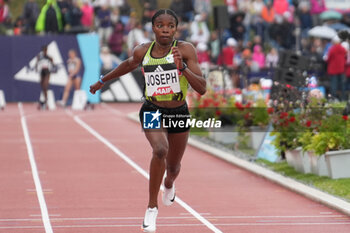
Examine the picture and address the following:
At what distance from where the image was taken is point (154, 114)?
9.08m

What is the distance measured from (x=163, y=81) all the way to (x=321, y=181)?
5.30 metres

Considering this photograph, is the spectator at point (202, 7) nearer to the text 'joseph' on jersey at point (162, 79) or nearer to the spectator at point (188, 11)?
the spectator at point (188, 11)

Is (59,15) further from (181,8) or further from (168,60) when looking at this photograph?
(168,60)

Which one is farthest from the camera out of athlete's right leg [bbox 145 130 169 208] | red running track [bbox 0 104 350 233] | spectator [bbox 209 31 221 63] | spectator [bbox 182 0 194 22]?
spectator [bbox 182 0 194 22]

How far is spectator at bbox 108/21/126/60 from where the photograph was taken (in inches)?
1366

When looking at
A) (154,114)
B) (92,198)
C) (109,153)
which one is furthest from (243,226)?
(109,153)

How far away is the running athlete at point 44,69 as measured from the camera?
101 feet

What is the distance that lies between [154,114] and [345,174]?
5.28 meters

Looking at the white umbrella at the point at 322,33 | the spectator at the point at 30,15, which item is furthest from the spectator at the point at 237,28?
the spectator at the point at 30,15

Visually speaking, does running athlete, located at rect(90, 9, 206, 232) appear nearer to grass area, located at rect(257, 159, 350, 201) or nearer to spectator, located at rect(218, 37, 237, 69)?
grass area, located at rect(257, 159, 350, 201)

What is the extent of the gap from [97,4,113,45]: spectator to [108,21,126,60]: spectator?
347 millimetres

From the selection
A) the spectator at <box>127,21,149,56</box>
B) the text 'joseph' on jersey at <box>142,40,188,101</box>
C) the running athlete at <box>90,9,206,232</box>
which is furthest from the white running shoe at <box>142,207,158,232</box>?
the spectator at <box>127,21,149,56</box>

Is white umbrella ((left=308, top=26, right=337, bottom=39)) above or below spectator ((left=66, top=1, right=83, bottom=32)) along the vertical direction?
below

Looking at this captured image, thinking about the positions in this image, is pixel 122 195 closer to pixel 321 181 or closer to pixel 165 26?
pixel 321 181
